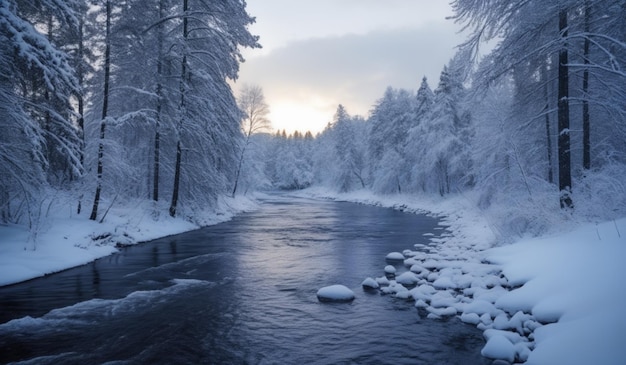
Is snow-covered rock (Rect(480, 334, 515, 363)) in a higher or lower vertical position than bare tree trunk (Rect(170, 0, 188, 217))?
lower

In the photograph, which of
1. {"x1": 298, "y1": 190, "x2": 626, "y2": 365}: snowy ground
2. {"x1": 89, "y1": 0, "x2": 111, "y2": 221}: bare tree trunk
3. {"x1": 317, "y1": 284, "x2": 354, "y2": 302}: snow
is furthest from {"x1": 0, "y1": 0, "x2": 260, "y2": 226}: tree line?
{"x1": 298, "y1": 190, "x2": 626, "y2": 365}: snowy ground

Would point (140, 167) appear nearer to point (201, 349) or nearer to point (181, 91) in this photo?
point (181, 91)

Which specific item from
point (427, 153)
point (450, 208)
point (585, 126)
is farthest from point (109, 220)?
point (427, 153)

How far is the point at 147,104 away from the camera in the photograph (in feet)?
63.2

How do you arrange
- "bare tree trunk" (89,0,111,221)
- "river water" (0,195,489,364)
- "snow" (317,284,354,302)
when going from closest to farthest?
"river water" (0,195,489,364) → "snow" (317,284,354,302) → "bare tree trunk" (89,0,111,221)

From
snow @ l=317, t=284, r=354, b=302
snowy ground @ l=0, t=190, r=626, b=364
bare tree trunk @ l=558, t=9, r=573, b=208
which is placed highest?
bare tree trunk @ l=558, t=9, r=573, b=208

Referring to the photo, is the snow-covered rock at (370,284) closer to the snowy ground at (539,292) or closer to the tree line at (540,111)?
the snowy ground at (539,292)

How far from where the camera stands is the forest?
10.0 metres

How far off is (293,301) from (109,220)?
10.7 meters

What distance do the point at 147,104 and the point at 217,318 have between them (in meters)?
15.4

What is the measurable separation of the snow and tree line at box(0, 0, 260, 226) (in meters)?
10.1

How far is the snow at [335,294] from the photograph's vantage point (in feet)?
27.5

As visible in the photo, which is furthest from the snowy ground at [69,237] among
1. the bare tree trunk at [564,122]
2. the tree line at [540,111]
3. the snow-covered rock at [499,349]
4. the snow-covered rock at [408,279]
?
the bare tree trunk at [564,122]

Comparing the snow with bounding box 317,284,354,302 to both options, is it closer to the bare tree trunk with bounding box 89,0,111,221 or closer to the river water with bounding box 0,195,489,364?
the river water with bounding box 0,195,489,364
